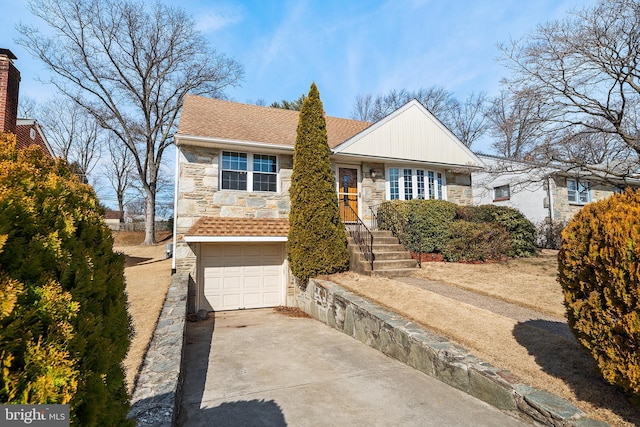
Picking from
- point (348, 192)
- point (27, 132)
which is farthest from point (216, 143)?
point (27, 132)

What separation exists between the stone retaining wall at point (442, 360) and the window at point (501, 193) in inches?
534

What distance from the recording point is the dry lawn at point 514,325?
3.14 m

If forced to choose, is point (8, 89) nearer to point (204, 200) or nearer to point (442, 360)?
point (204, 200)

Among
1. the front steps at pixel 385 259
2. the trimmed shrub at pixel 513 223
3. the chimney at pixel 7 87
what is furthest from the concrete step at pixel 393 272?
the chimney at pixel 7 87

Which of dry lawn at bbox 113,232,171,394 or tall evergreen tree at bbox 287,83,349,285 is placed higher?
tall evergreen tree at bbox 287,83,349,285

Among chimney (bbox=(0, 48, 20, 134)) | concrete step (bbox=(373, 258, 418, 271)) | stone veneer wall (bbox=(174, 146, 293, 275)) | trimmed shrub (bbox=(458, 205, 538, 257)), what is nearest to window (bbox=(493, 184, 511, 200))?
trimmed shrub (bbox=(458, 205, 538, 257))

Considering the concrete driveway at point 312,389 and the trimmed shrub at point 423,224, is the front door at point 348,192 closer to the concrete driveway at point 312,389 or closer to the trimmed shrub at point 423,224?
the trimmed shrub at point 423,224

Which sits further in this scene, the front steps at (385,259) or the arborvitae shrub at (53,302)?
the front steps at (385,259)

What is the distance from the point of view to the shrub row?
10500 mm

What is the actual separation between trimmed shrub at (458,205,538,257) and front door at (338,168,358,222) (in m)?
3.96

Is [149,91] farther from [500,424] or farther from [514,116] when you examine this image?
[500,424]

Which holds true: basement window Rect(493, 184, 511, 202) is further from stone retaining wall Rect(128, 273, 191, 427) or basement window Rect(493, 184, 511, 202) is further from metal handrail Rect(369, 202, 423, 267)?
stone retaining wall Rect(128, 273, 191, 427)

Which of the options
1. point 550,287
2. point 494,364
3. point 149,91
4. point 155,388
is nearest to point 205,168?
point 155,388

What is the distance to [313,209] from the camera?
926 centimetres
